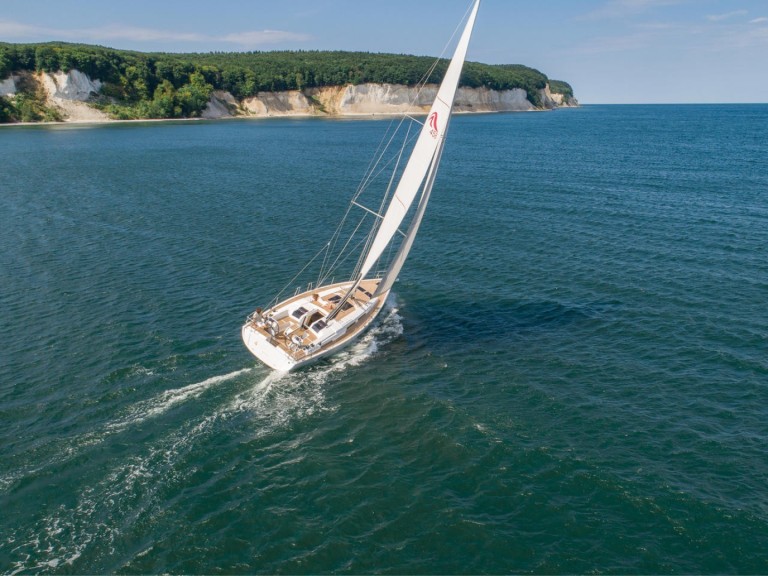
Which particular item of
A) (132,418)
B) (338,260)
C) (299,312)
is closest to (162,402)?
(132,418)

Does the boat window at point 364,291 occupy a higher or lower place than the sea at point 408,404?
higher

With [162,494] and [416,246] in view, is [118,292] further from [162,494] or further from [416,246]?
[416,246]

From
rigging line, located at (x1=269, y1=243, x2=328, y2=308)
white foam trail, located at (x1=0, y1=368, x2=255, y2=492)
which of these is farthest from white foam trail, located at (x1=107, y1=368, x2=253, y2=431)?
rigging line, located at (x1=269, y1=243, x2=328, y2=308)

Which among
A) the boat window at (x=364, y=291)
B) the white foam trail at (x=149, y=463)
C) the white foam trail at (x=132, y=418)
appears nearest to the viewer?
the white foam trail at (x=149, y=463)

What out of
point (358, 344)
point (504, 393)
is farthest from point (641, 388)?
point (358, 344)

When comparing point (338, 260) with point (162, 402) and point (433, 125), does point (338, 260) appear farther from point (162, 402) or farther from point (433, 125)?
point (162, 402)

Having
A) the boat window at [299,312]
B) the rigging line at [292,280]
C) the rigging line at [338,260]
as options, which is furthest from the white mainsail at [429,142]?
the rigging line at [338,260]

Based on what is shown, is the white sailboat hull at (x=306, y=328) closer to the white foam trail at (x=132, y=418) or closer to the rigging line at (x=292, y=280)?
the white foam trail at (x=132, y=418)

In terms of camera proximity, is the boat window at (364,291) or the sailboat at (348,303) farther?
the boat window at (364,291)
